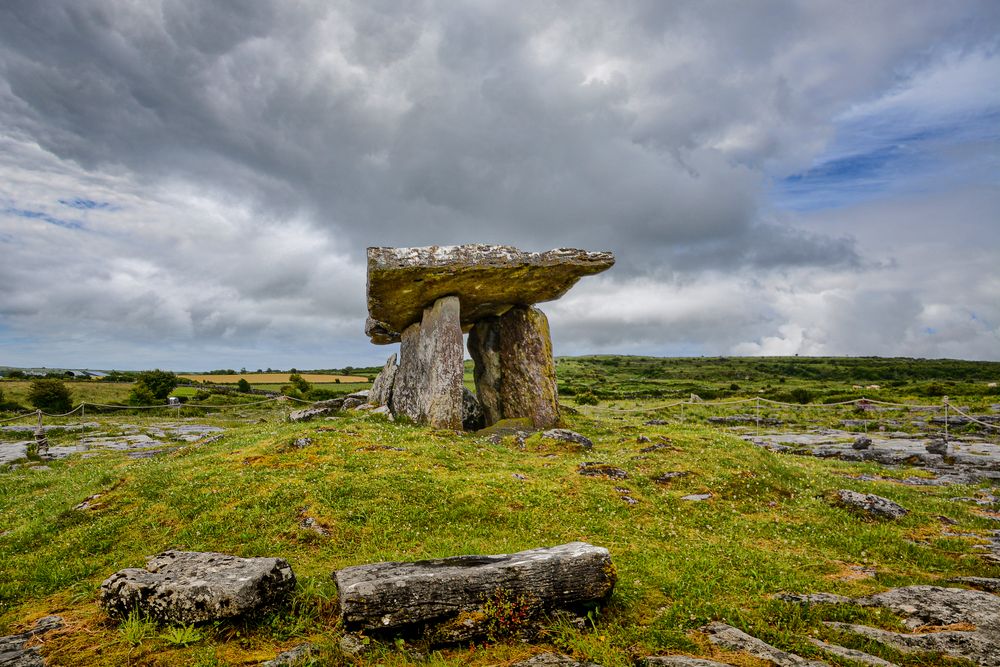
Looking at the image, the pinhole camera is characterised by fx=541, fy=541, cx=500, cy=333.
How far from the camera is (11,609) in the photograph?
7926mm

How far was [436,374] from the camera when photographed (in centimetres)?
2211

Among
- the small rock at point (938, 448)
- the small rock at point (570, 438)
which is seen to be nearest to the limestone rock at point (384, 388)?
the small rock at point (570, 438)

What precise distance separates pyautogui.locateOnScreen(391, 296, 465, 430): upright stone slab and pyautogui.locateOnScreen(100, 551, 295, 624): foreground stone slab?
13.8 m

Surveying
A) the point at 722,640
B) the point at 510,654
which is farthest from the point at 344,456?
the point at 722,640

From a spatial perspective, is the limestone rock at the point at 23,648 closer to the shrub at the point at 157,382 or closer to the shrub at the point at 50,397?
the shrub at the point at 50,397

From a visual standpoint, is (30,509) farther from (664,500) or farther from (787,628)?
(787,628)

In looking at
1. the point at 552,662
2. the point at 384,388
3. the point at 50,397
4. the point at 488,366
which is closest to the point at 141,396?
the point at 50,397

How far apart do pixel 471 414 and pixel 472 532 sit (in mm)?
15515

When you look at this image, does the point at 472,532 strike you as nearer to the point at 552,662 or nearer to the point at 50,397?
the point at 552,662

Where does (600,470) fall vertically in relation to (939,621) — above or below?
above

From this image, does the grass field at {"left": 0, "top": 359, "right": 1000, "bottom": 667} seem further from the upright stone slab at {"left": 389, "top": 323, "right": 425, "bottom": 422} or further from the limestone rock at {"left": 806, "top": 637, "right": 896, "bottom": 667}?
the upright stone slab at {"left": 389, "top": 323, "right": 425, "bottom": 422}

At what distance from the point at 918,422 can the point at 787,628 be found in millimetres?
34015

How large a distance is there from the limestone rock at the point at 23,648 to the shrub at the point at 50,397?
45.4 m

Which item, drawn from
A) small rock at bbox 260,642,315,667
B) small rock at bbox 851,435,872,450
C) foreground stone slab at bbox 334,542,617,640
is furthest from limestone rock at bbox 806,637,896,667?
small rock at bbox 851,435,872,450
